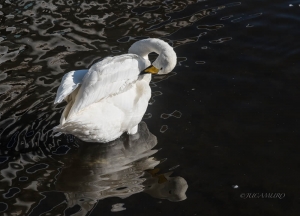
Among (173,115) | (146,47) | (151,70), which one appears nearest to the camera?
(151,70)

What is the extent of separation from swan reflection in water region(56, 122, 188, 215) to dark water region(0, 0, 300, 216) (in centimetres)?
1

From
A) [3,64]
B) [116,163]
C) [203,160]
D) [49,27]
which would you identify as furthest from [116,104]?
[49,27]

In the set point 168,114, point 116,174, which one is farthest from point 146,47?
point 116,174

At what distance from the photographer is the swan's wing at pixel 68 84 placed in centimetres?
686

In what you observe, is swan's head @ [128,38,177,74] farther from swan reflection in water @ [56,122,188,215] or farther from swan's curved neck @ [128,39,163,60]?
swan reflection in water @ [56,122,188,215]

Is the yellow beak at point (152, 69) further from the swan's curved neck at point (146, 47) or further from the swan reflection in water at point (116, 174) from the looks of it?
the swan reflection in water at point (116, 174)

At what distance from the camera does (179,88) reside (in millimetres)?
8617

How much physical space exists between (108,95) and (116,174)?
0.95 m

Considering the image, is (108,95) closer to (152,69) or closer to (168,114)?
(152,69)

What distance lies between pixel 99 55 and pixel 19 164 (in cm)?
288

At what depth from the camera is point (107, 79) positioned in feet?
23.4

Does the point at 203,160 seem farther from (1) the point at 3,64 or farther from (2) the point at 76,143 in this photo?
(1) the point at 3,64

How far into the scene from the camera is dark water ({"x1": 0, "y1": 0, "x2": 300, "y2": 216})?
6.70 metres

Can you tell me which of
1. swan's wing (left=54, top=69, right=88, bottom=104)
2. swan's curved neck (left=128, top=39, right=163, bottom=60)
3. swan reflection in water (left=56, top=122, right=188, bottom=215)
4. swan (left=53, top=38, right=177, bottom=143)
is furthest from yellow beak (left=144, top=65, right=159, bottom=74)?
swan reflection in water (left=56, top=122, right=188, bottom=215)
